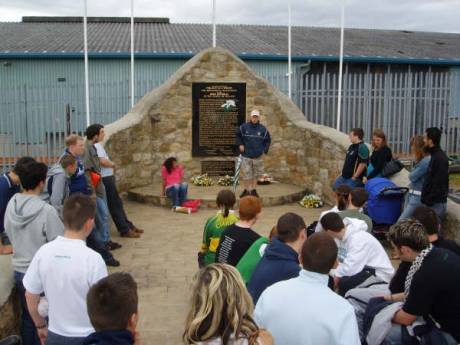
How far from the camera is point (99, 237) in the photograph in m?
6.81

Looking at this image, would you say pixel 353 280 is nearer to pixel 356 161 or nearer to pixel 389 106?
pixel 356 161

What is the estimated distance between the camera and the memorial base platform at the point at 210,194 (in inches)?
403

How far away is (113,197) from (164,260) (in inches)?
50.8

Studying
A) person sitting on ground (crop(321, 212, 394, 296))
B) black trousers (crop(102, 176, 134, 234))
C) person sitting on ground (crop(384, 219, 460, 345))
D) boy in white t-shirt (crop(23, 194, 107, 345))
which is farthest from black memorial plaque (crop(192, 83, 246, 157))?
boy in white t-shirt (crop(23, 194, 107, 345))

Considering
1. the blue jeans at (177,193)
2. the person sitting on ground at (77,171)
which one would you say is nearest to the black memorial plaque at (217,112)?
the blue jeans at (177,193)

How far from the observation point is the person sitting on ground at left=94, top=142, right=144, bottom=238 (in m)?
7.56

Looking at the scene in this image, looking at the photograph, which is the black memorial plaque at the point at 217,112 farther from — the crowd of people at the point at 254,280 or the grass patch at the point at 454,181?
the grass patch at the point at 454,181

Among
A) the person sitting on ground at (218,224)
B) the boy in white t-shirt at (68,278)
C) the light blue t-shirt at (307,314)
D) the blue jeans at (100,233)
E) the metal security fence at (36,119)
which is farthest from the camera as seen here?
the metal security fence at (36,119)

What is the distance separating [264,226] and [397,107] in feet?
24.3

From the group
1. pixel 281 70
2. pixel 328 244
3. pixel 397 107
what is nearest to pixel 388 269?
pixel 328 244

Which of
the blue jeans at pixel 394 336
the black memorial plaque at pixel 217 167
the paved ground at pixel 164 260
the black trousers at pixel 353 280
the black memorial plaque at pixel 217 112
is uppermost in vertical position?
the black memorial plaque at pixel 217 112

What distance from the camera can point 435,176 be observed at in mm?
6355

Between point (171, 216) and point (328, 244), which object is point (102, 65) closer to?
point (171, 216)

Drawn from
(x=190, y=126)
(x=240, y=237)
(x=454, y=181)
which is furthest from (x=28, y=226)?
(x=454, y=181)
